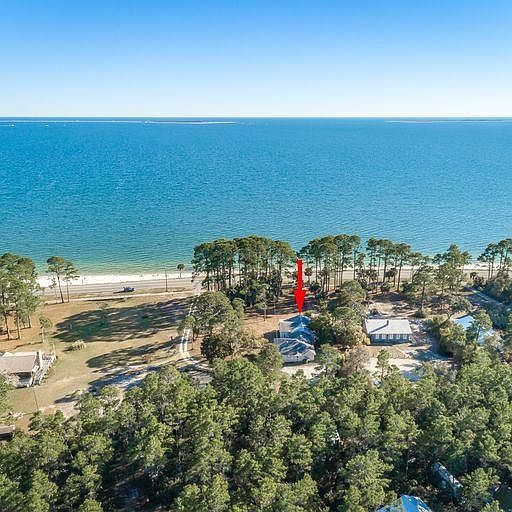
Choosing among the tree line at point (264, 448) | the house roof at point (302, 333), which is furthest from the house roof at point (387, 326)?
the tree line at point (264, 448)

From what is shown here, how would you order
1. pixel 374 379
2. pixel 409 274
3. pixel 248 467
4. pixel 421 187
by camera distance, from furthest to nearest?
pixel 421 187 < pixel 409 274 < pixel 374 379 < pixel 248 467

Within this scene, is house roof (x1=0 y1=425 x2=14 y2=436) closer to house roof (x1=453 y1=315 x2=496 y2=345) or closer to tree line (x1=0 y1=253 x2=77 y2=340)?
tree line (x1=0 y1=253 x2=77 y2=340)

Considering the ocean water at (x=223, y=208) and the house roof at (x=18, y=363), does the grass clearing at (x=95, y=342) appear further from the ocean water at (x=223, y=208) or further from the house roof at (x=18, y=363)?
the ocean water at (x=223, y=208)

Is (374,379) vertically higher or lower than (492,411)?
lower

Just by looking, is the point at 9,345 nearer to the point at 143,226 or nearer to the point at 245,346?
the point at 245,346

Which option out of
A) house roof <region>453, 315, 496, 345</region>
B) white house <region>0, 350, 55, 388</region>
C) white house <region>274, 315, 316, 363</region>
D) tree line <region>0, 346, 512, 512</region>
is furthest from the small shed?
house roof <region>453, 315, 496, 345</region>

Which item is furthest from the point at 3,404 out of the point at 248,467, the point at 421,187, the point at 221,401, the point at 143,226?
the point at 421,187

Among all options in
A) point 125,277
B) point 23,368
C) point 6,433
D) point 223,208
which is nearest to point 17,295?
point 23,368
